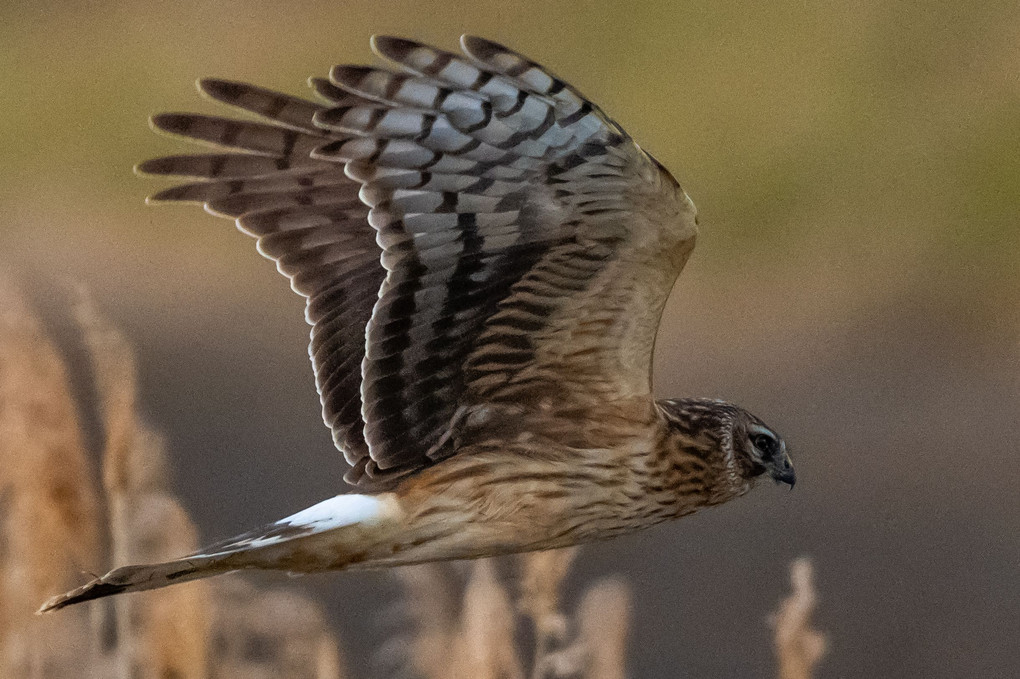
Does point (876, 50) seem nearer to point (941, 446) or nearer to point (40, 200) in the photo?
point (941, 446)

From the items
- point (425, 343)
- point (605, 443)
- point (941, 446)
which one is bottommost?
point (941, 446)

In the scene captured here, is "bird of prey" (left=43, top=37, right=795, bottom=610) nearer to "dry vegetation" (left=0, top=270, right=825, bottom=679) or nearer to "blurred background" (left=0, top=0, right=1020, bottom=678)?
Answer: "dry vegetation" (left=0, top=270, right=825, bottom=679)

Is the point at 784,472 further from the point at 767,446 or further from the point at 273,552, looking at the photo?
the point at 273,552

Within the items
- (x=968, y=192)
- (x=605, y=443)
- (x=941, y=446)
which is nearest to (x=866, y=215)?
(x=968, y=192)

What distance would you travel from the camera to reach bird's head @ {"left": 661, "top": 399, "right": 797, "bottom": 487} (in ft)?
3.71

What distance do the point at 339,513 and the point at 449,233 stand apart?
10.9 inches

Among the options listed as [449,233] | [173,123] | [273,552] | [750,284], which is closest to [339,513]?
[273,552]

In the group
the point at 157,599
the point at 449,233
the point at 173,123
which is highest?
the point at 173,123

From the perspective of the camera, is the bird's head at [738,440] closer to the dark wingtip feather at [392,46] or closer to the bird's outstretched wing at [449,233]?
the bird's outstretched wing at [449,233]

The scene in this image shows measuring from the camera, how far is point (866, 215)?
1417 millimetres

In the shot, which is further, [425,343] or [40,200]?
[40,200]

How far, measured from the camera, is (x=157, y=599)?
110cm

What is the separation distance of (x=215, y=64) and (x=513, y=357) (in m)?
0.64

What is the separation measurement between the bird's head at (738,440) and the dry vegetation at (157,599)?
0.11 m
